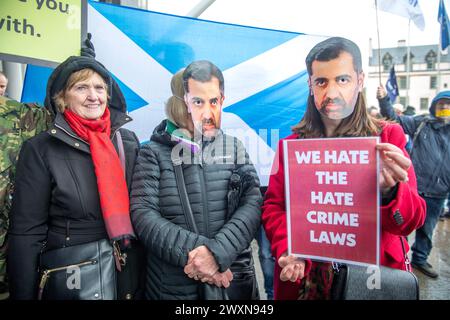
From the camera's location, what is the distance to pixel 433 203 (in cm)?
369

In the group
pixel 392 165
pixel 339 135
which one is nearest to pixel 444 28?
pixel 339 135

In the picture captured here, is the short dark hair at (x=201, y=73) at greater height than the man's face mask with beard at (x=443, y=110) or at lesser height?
lesser

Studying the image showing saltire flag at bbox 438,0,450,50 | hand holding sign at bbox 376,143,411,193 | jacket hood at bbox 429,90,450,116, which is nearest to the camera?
hand holding sign at bbox 376,143,411,193

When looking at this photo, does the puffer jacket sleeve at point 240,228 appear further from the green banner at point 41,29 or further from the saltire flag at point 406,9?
the saltire flag at point 406,9

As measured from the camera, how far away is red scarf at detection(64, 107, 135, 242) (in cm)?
149

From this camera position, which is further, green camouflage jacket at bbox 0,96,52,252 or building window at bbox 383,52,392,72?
building window at bbox 383,52,392,72

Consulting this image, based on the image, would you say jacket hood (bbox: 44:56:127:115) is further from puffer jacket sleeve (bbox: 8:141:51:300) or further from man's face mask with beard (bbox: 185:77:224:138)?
man's face mask with beard (bbox: 185:77:224:138)

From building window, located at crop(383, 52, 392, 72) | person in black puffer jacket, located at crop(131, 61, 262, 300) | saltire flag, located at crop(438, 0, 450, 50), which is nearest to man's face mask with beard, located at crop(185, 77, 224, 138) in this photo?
person in black puffer jacket, located at crop(131, 61, 262, 300)

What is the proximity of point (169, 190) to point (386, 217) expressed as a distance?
93 cm

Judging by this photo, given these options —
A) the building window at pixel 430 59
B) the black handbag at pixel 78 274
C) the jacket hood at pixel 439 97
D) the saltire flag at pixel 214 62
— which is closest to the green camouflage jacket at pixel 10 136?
the black handbag at pixel 78 274

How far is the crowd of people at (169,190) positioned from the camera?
1432 mm

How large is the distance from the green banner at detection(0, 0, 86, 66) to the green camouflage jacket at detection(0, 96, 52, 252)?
0.33 m
